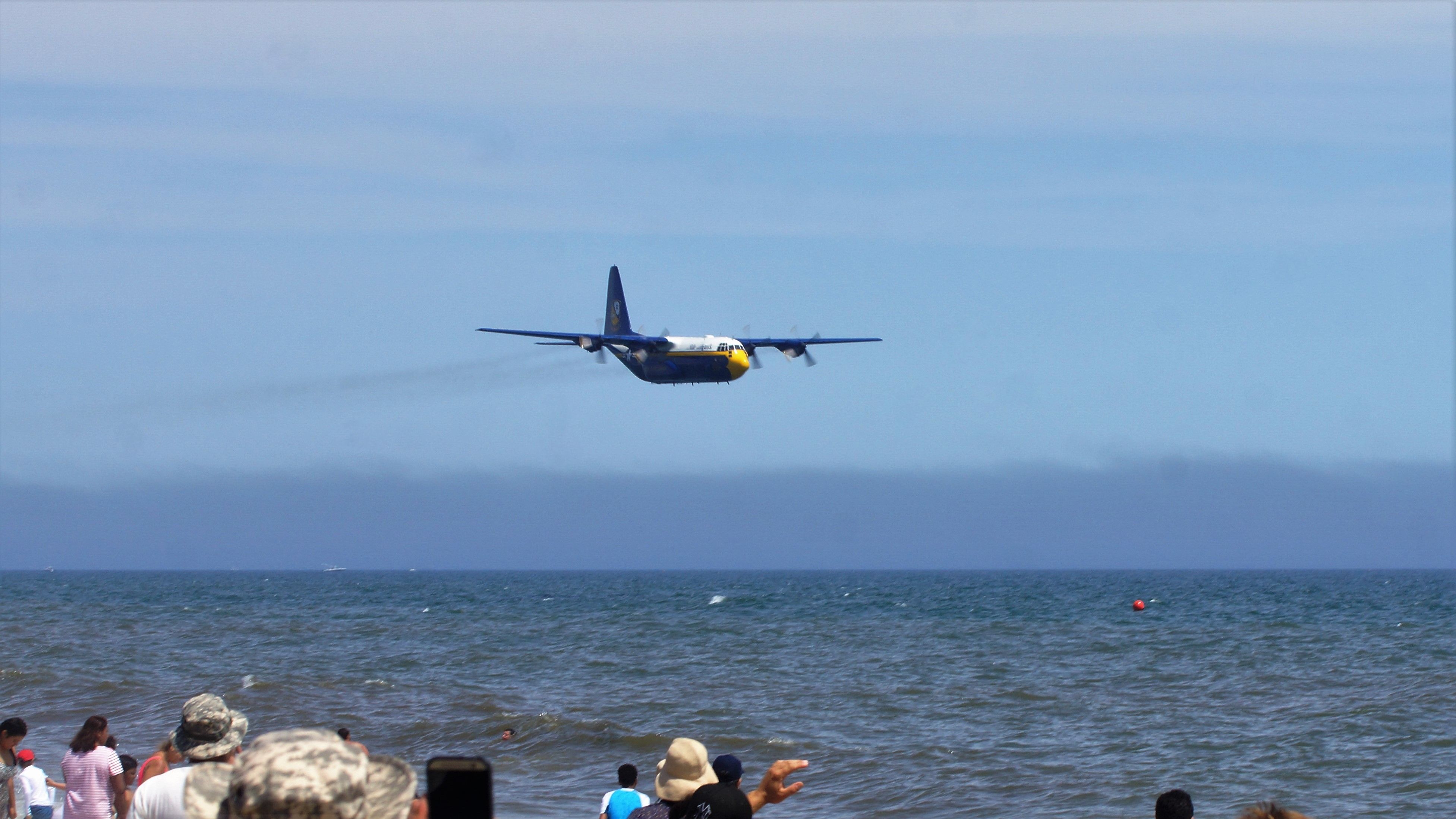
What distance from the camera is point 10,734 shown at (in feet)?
37.7

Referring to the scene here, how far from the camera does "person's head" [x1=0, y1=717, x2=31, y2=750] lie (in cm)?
1146

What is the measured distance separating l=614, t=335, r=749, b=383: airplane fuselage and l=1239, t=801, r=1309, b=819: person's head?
114ft

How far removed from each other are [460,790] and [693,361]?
123ft

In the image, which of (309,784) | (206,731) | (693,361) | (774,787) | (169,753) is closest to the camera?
(309,784)

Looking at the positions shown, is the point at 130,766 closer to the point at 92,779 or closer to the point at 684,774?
the point at 92,779

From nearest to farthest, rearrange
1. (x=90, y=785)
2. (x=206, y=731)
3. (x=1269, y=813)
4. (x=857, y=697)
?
(x=1269, y=813)
(x=206, y=731)
(x=90, y=785)
(x=857, y=697)

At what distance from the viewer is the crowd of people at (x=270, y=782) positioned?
318 centimetres

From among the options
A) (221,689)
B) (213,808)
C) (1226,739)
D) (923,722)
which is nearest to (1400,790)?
(1226,739)

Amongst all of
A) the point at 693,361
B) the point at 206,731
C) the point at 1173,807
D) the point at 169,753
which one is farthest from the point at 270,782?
the point at 693,361

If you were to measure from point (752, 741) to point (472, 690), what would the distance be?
1122 cm

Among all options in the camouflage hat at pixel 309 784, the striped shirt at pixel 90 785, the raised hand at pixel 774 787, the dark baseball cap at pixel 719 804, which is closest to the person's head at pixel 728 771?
the raised hand at pixel 774 787

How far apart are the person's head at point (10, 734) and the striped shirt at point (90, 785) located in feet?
2.25

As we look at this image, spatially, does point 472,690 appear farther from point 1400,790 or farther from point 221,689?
point 1400,790

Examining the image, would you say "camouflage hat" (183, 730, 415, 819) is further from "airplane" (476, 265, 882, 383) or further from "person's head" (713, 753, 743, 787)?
"airplane" (476, 265, 882, 383)
